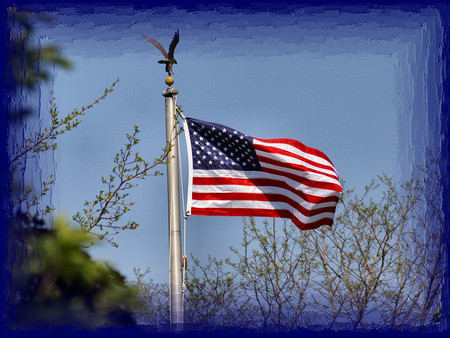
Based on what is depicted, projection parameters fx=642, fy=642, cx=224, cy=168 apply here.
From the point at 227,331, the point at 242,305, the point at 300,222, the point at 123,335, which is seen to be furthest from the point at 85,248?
the point at 242,305

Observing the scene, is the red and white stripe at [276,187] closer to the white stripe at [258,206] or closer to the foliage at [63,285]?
the white stripe at [258,206]

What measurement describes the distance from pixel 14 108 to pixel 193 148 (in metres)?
2.29

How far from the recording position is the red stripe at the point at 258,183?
780 centimetres

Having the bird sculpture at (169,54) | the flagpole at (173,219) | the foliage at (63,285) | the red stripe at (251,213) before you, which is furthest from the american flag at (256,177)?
the foliage at (63,285)

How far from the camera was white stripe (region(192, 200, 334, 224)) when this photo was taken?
7675 mm

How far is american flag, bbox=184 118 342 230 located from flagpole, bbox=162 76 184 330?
0.32m

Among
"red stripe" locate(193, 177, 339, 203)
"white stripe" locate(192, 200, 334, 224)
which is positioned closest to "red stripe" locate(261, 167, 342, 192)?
"red stripe" locate(193, 177, 339, 203)

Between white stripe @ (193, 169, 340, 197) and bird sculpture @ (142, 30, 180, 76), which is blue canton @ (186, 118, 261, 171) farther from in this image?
bird sculpture @ (142, 30, 180, 76)

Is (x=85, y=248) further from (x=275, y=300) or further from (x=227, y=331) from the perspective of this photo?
(x=275, y=300)

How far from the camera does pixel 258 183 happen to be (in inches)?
316

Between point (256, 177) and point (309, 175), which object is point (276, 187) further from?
point (309, 175)

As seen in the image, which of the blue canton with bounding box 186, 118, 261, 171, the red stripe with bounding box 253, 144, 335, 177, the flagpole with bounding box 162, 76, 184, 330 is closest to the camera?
the flagpole with bounding box 162, 76, 184, 330

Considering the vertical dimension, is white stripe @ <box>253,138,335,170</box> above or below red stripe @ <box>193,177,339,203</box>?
above

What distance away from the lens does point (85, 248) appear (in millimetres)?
7133
